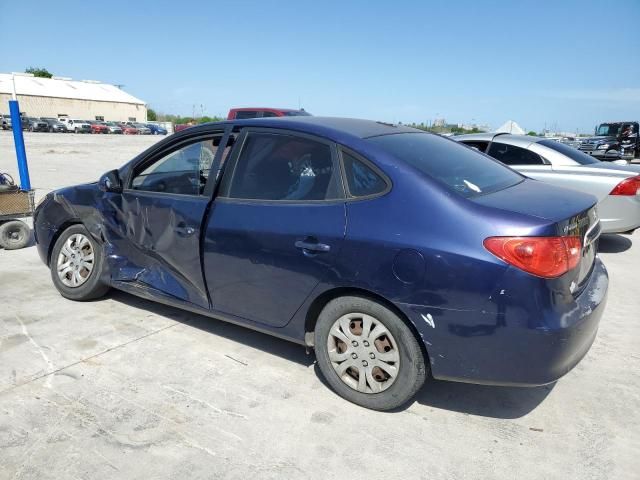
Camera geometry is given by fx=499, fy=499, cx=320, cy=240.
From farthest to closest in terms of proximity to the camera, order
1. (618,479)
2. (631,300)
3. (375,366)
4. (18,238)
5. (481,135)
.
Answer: (481,135)
(18,238)
(631,300)
(375,366)
(618,479)

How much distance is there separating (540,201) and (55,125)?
54024 mm

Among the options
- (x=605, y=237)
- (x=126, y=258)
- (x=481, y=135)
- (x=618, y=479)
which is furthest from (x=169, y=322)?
Result: (x=605, y=237)

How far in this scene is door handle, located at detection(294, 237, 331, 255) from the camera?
9.25ft

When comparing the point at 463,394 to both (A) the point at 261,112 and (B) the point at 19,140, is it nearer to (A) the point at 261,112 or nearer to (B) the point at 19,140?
(B) the point at 19,140

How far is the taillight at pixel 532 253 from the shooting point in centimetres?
238

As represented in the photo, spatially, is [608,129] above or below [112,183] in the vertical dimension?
above

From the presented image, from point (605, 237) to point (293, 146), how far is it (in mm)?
6423

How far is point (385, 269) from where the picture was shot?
2.62 meters

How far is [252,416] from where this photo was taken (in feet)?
9.25

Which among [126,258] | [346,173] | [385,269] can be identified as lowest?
[126,258]

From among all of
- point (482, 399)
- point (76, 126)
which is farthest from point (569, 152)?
point (76, 126)

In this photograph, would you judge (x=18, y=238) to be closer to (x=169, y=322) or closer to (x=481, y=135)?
(x=169, y=322)

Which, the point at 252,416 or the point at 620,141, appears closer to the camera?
the point at 252,416

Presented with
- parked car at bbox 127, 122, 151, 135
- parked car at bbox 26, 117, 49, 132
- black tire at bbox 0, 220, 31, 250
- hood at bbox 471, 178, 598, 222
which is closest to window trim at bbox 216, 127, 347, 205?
hood at bbox 471, 178, 598, 222
